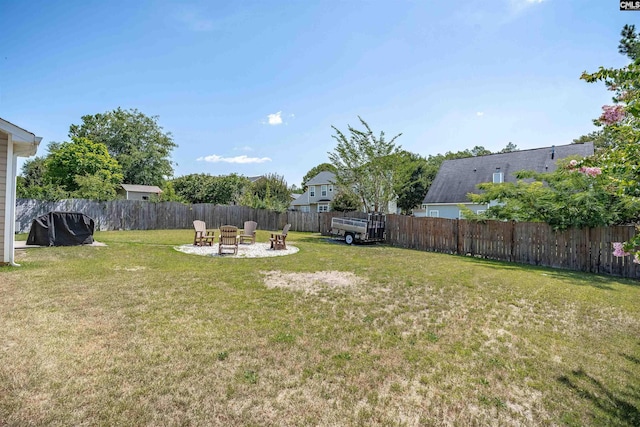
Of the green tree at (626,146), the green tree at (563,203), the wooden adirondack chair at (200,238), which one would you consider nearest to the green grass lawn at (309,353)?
the green tree at (626,146)

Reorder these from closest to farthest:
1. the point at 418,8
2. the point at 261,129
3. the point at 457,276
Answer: the point at 457,276 < the point at 418,8 < the point at 261,129

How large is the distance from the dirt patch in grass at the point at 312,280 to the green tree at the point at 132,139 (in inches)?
1578

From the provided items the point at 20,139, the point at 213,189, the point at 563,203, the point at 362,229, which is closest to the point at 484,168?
the point at 362,229

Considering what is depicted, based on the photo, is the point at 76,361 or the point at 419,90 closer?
the point at 76,361

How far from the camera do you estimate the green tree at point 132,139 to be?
3841 centimetres

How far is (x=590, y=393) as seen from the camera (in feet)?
9.12

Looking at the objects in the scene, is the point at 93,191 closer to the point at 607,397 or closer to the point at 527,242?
the point at 527,242

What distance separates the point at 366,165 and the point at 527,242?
1111 cm

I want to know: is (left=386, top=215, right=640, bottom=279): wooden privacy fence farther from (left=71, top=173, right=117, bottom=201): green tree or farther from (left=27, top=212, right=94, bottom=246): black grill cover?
(left=71, top=173, right=117, bottom=201): green tree


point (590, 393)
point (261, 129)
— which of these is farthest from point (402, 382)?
point (261, 129)

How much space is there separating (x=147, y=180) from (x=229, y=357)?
Answer: 147ft

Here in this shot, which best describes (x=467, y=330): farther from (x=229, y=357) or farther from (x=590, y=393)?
(x=229, y=357)

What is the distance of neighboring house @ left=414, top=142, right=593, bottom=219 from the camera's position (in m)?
23.3

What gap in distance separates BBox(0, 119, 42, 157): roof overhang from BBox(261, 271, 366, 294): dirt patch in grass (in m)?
6.62
